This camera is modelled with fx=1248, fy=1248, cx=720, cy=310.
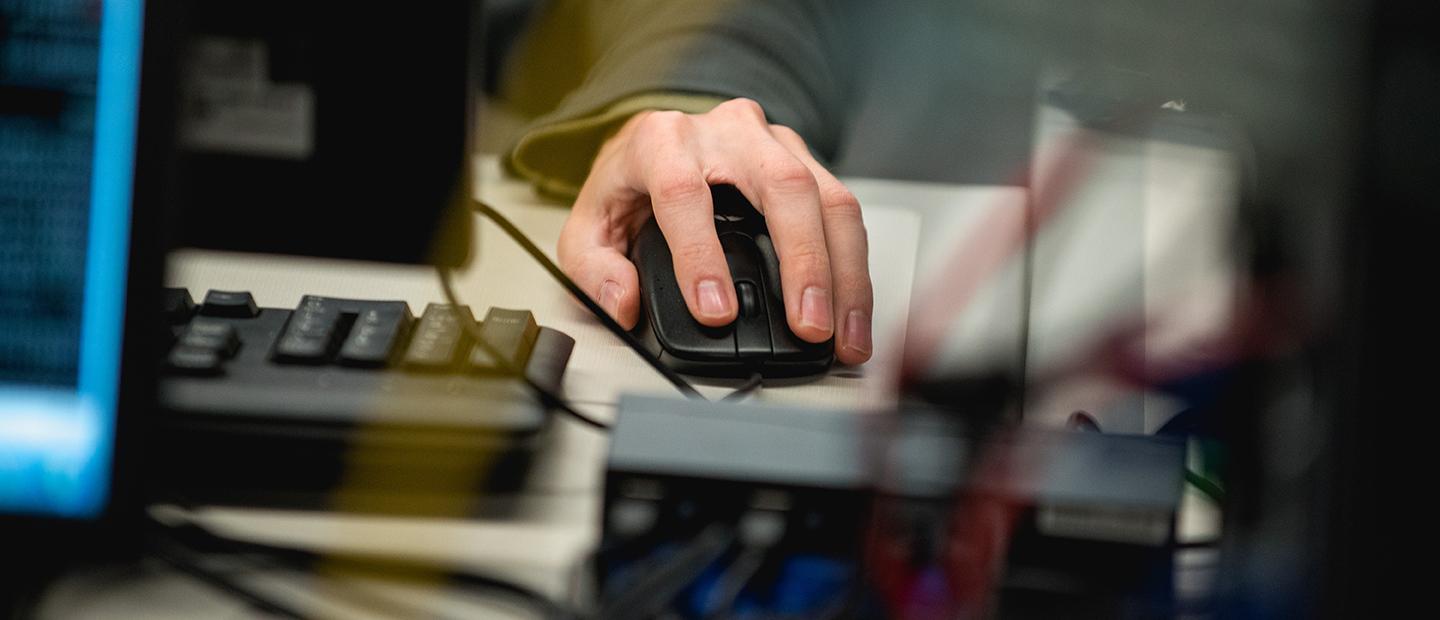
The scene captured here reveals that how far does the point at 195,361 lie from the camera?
43cm

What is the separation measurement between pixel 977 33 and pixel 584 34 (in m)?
0.64

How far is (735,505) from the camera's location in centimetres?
36

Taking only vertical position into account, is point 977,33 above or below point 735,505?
above

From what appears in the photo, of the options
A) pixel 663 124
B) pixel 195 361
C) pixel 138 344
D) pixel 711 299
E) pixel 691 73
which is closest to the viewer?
pixel 138 344

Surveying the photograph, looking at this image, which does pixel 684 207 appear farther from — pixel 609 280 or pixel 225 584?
pixel 225 584

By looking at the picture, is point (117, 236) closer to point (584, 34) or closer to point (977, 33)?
point (977, 33)

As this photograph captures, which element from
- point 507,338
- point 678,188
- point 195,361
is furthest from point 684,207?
point 195,361

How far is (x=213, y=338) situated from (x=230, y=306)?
0.04 m

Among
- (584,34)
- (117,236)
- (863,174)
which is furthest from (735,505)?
→ (863,174)

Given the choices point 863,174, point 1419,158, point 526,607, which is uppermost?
point 863,174

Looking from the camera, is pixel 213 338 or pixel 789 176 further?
pixel 789 176

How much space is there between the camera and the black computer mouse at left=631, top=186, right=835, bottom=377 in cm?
54

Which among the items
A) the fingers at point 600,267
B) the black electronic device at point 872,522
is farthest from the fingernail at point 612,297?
the black electronic device at point 872,522

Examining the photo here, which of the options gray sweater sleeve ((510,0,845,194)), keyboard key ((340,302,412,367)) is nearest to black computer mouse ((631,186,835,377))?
keyboard key ((340,302,412,367))
